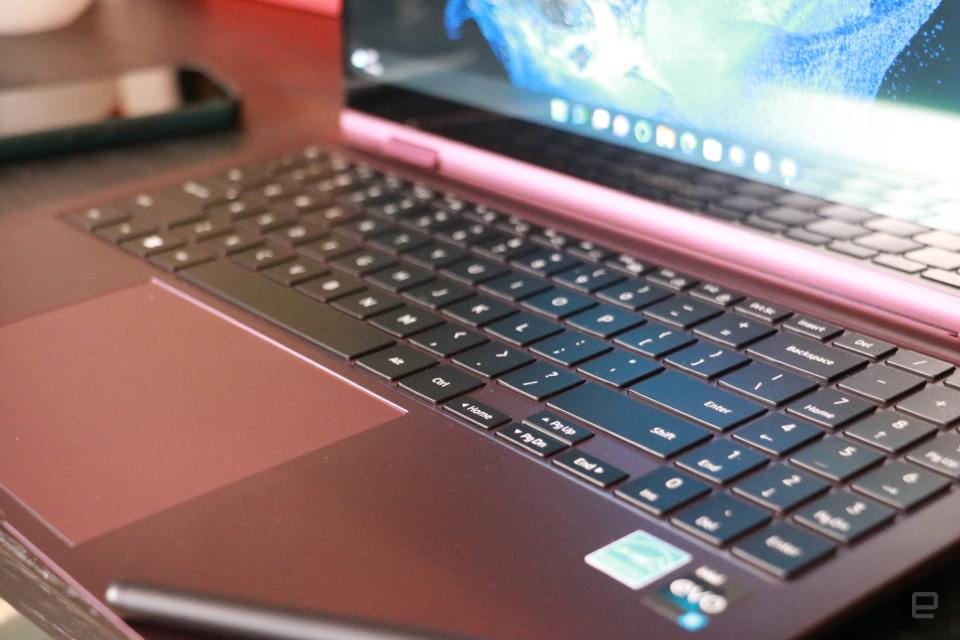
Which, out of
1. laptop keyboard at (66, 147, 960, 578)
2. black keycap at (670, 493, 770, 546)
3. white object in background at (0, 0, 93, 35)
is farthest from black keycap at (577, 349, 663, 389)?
white object in background at (0, 0, 93, 35)

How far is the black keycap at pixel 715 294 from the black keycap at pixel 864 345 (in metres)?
0.07

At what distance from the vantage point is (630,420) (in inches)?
19.3

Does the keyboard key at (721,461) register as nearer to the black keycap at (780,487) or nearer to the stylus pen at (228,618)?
the black keycap at (780,487)

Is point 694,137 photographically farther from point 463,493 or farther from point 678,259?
point 463,493

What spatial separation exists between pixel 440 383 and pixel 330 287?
5.4 inches

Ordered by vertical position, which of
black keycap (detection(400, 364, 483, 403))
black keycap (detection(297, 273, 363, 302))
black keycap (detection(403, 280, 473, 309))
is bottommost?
black keycap (detection(297, 273, 363, 302))

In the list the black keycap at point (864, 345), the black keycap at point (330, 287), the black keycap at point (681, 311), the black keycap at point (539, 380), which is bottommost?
the black keycap at point (330, 287)

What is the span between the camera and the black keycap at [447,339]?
56cm

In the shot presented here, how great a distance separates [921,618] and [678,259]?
0.95ft

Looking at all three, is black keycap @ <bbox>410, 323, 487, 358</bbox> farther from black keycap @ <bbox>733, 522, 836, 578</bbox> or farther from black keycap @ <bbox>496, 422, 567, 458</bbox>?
black keycap @ <bbox>733, 522, 836, 578</bbox>

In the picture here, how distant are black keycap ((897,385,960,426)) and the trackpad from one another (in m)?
0.23

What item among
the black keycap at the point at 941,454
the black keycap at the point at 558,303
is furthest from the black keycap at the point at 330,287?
the black keycap at the point at 941,454

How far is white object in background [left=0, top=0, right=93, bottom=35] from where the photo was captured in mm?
1188

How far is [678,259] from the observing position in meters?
A: 0.66
